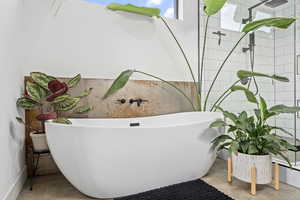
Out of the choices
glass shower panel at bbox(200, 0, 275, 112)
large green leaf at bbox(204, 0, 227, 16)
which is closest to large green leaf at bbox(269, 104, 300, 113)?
glass shower panel at bbox(200, 0, 275, 112)

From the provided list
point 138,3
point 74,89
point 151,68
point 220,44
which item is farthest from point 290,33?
point 74,89

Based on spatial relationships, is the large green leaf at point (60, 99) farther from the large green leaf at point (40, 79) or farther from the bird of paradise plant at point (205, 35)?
the bird of paradise plant at point (205, 35)

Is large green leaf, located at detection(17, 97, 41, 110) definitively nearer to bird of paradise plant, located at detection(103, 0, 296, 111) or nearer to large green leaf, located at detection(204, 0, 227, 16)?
bird of paradise plant, located at detection(103, 0, 296, 111)

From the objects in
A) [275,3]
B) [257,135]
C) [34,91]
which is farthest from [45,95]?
[275,3]

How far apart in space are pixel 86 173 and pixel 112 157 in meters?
0.19

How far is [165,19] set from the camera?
227 cm

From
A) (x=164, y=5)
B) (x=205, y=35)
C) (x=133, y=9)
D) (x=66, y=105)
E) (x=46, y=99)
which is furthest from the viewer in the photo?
(x=164, y=5)

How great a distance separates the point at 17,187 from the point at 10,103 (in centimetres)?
60

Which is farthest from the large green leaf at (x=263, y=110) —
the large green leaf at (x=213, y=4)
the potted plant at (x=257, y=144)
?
the large green leaf at (x=213, y=4)

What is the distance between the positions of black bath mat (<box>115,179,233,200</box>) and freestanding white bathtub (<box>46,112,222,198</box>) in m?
0.04

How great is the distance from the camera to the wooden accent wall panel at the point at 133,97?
183cm

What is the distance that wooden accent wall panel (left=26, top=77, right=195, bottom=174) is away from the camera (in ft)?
5.99

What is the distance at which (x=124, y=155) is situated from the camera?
1.14 m

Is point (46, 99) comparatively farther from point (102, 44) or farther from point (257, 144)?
point (257, 144)
